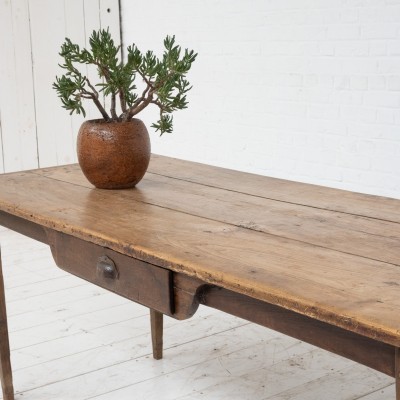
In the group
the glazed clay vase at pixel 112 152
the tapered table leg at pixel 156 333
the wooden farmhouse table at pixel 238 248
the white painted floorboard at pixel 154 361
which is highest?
the glazed clay vase at pixel 112 152

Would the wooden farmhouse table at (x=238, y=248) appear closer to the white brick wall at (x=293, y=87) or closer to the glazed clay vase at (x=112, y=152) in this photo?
the glazed clay vase at (x=112, y=152)

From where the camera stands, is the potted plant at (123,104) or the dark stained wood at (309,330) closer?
the dark stained wood at (309,330)

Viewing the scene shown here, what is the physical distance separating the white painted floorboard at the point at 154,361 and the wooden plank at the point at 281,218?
683 mm

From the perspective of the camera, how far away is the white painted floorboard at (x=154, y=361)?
7.90 ft

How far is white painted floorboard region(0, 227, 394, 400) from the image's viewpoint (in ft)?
7.90

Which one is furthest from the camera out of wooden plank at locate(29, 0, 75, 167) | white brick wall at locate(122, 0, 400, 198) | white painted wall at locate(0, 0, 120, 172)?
wooden plank at locate(29, 0, 75, 167)

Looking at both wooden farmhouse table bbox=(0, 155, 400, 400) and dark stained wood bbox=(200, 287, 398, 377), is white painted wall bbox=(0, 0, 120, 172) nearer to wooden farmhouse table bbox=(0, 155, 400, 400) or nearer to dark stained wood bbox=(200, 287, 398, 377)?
wooden farmhouse table bbox=(0, 155, 400, 400)

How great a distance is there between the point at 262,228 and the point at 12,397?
3.65 feet

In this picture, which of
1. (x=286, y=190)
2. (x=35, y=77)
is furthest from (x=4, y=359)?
(x=35, y=77)

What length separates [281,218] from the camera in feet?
5.77

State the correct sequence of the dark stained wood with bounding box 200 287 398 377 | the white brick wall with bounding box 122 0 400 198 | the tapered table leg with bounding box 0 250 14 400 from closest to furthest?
the dark stained wood with bounding box 200 287 398 377, the tapered table leg with bounding box 0 250 14 400, the white brick wall with bounding box 122 0 400 198

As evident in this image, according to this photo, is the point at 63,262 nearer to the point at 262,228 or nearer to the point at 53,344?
the point at 262,228

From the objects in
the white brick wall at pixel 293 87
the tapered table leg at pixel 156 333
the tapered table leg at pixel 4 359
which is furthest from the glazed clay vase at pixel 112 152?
the white brick wall at pixel 293 87

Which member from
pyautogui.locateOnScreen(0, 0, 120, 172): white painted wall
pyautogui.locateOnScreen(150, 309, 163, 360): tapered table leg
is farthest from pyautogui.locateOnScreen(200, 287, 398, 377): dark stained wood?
pyautogui.locateOnScreen(0, 0, 120, 172): white painted wall
